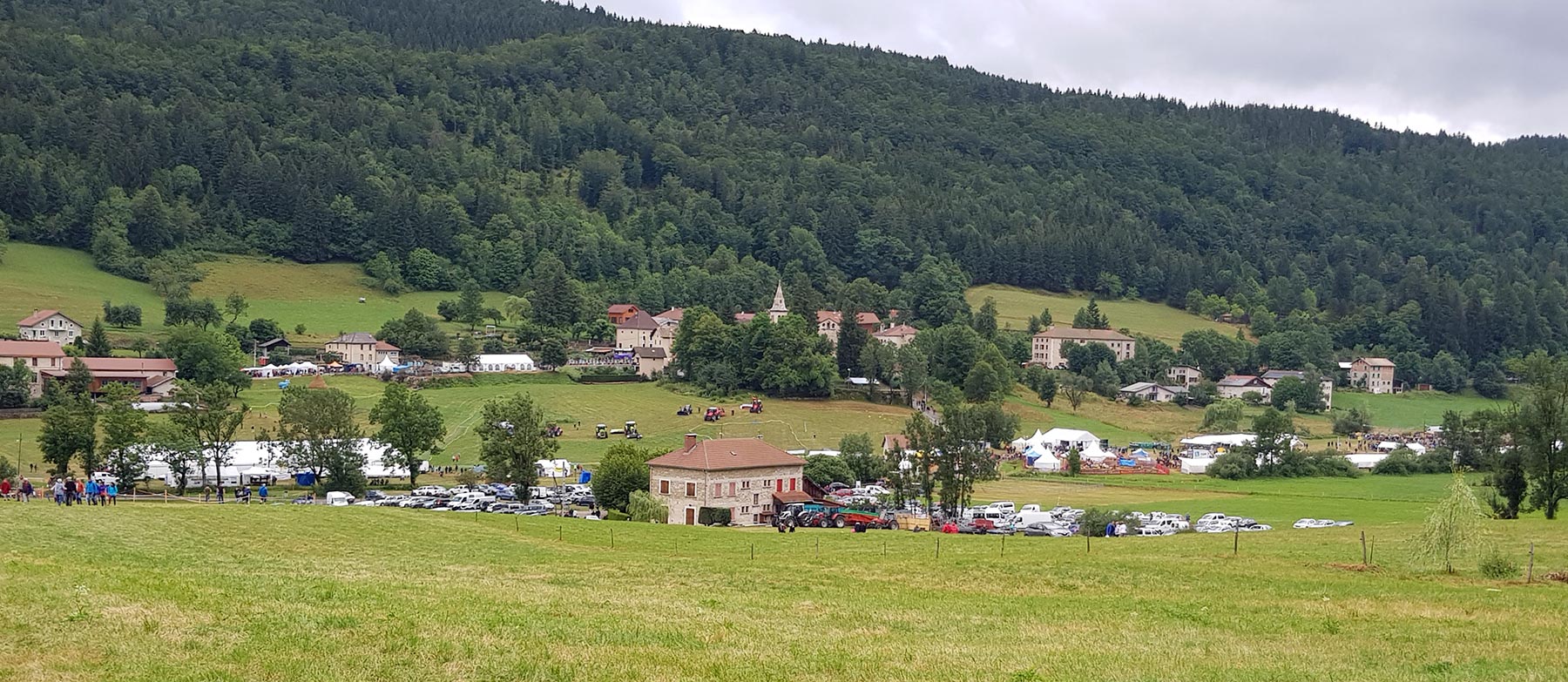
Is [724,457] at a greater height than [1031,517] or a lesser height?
greater

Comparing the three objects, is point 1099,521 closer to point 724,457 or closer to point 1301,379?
point 724,457

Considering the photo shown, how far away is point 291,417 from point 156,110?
424ft

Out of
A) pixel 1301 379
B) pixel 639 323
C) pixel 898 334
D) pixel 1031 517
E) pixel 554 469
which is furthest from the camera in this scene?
pixel 898 334

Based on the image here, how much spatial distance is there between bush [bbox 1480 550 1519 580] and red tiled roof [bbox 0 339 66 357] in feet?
277

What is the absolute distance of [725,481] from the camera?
55.8m

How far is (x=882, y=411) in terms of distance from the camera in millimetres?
99000

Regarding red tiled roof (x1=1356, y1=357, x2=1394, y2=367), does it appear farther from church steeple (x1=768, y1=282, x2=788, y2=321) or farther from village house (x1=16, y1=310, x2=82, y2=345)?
village house (x1=16, y1=310, x2=82, y2=345)

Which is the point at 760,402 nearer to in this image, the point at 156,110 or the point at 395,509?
the point at 395,509

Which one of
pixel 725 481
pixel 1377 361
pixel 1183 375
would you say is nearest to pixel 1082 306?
pixel 1183 375

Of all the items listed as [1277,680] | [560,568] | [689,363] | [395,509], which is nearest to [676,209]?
[689,363]

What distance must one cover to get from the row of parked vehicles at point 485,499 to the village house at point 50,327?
5199 centimetres

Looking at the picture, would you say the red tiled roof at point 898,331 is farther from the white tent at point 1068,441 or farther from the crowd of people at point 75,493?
the crowd of people at point 75,493

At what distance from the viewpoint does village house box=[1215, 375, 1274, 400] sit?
128m

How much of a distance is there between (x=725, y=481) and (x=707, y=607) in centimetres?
3465
